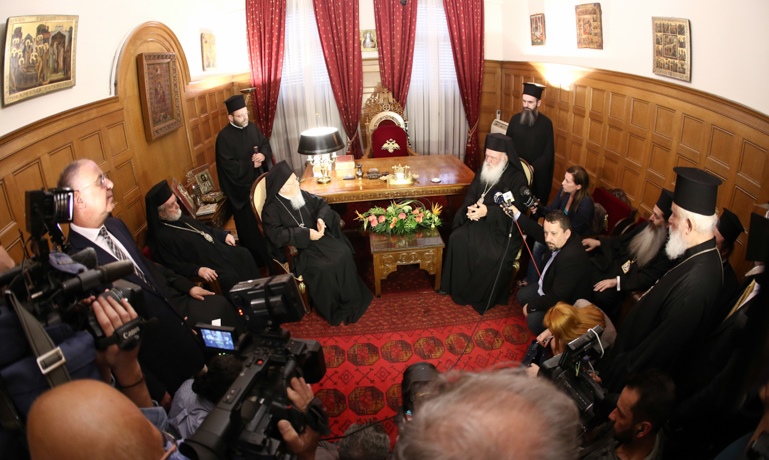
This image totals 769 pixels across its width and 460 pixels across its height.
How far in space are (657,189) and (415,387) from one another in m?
3.67

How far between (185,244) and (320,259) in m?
1.25

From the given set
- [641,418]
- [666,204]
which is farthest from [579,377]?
[666,204]

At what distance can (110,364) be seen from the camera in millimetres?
1683

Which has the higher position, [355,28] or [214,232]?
[355,28]

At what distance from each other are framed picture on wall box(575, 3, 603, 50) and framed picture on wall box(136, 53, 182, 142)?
485 cm

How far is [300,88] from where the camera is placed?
7727 millimetres

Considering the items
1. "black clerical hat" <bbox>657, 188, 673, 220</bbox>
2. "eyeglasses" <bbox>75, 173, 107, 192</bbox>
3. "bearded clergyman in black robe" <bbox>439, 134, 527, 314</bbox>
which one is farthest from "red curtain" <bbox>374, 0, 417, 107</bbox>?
"eyeglasses" <bbox>75, 173, 107, 192</bbox>

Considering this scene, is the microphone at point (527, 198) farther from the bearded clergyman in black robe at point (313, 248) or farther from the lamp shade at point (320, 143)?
the lamp shade at point (320, 143)

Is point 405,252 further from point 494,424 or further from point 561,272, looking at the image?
point 494,424

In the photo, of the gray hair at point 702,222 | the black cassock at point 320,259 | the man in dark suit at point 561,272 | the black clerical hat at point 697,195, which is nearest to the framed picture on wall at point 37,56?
the black cassock at point 320,259

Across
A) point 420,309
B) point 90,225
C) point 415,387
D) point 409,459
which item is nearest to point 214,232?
point 90,225

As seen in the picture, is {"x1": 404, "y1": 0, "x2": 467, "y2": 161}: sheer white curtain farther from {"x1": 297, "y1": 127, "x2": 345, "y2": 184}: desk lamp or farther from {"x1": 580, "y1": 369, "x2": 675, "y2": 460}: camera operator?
{"x1": 580, "y1": 369, "x2": 675, "y2": 460}: camera operator

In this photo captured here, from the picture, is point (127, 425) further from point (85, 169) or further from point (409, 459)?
point (85, 169)

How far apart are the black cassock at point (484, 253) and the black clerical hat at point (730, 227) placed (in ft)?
6.04
